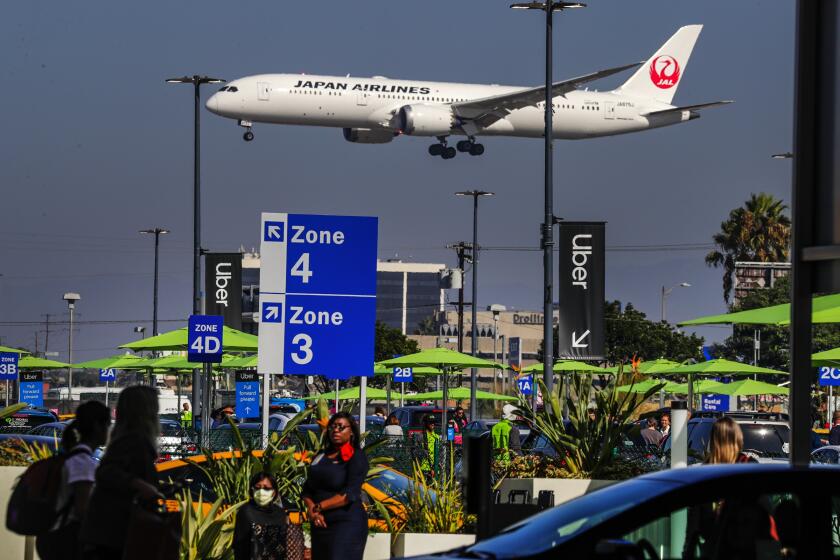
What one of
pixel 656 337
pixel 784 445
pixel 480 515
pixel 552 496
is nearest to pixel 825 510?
pixel 480 515

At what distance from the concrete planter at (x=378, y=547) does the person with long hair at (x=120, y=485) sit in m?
4.50

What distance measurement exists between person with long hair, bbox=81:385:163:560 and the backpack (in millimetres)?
279

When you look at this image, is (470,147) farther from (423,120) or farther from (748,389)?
(748,389)

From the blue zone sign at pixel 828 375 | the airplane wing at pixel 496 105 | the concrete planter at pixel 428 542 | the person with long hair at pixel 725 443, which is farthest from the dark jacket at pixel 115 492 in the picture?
the airplane wing at pixel 496 105

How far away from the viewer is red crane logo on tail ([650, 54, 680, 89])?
268ft

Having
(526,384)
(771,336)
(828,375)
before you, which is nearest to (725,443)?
(828,375)

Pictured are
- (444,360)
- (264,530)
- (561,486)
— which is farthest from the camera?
(444,360)

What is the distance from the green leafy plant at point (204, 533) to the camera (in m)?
11.4

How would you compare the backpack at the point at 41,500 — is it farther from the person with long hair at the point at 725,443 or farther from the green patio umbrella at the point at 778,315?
the green patio umbrella at the point at 778,315

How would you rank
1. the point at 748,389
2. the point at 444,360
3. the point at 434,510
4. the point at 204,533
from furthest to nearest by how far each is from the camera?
the point at 444,360, the point at 748,389, the point at 434,510, the point at 204,533

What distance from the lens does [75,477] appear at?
330 inches

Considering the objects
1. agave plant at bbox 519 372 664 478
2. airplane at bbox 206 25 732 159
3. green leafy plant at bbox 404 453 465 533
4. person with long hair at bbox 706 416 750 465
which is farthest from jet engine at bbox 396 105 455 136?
person with long hair at bbox 706 416 750 465

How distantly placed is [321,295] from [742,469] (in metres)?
7.56

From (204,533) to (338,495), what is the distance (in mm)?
1351
